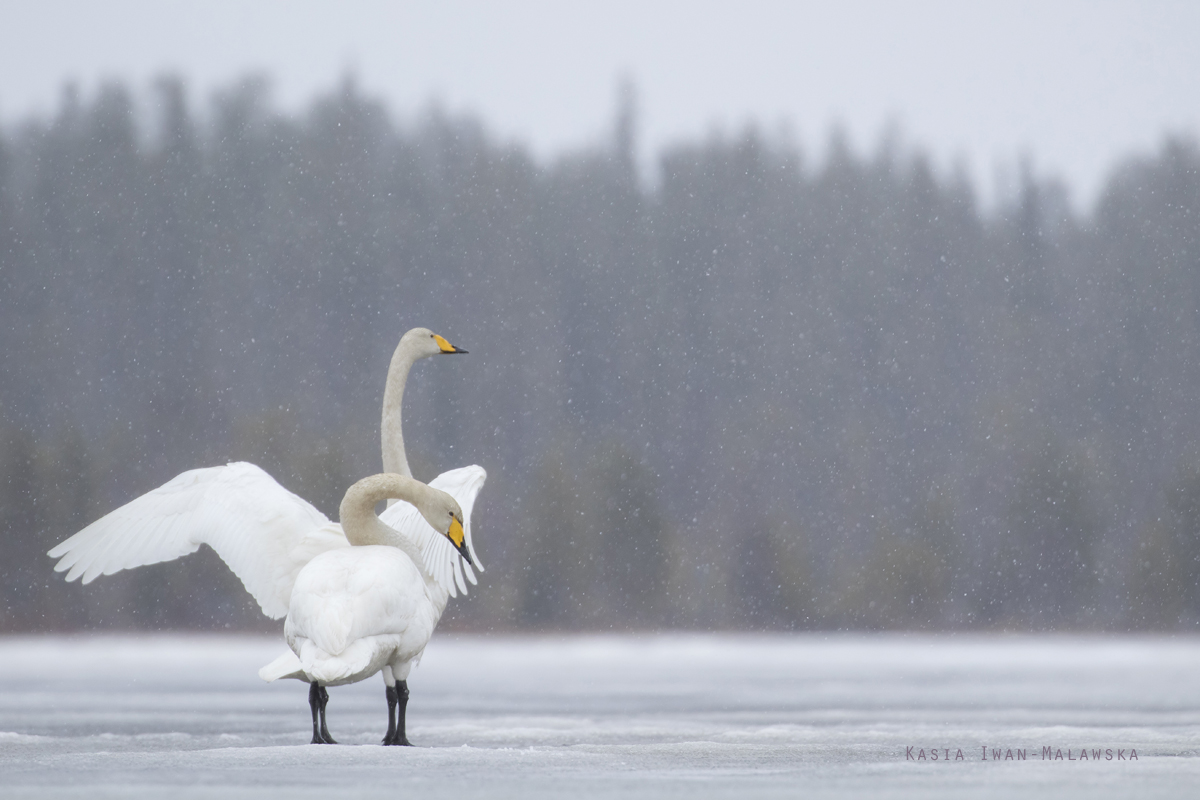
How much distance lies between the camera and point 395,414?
28.8 feet

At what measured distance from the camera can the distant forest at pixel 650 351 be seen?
109 feet

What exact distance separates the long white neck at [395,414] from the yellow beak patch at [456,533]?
1116 mm

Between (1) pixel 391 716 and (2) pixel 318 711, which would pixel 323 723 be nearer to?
(2) pixel 318 711

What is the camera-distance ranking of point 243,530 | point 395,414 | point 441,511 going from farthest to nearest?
1. point 395,414
2. point 243,530
3. point 441,511

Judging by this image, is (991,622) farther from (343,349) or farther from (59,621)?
(59,621)

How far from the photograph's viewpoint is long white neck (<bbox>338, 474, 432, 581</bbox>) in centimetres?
721

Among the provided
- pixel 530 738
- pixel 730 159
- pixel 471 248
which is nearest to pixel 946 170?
pixel 730 159

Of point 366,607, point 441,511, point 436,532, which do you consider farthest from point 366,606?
point 436,532

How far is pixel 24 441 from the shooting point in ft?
110

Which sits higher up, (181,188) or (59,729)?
(181,188)

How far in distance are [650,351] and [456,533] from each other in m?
32.4

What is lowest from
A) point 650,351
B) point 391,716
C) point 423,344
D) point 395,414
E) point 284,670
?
point 391,716

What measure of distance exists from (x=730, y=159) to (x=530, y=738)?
116ft

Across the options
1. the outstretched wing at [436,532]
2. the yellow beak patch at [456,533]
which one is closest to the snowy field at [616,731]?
the outstretched wing at [436,532]
